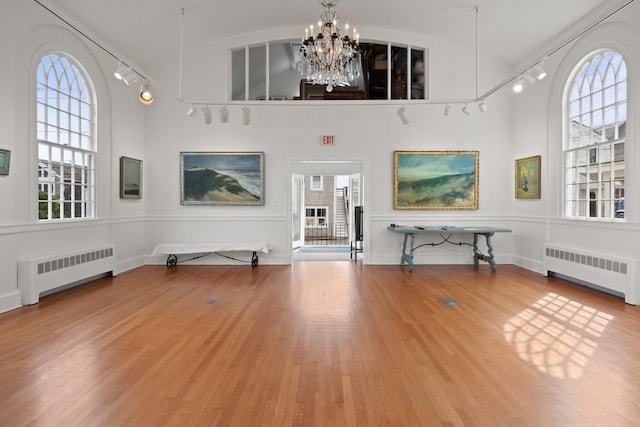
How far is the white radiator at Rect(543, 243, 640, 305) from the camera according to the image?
4430 millimetres

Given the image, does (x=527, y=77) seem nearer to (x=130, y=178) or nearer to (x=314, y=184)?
(x=130, y=178)

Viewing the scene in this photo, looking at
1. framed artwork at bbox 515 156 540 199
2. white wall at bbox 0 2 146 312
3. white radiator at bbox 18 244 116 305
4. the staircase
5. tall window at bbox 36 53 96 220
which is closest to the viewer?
white wall at bbox 0 2 146 312

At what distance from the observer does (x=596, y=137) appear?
17.7 ft

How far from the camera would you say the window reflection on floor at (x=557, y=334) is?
2.78 m

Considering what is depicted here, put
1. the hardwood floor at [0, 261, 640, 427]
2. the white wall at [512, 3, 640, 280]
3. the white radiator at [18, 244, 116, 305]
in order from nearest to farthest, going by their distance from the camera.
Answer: the hardwood floor at [0, 261, 640, 427]
the white radiator at [18, 244, 116, 305]
the white wall at [512, 3, 640, 280]

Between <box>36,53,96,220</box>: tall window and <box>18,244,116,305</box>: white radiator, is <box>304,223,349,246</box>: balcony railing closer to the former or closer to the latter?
<box>18,244,116,305</box>: white radiator

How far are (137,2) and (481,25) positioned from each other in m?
5.82

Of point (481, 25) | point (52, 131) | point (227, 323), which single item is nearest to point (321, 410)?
point (227, 323)

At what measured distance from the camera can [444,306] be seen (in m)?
4.36

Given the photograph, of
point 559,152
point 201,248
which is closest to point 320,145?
Answer: point 201,248

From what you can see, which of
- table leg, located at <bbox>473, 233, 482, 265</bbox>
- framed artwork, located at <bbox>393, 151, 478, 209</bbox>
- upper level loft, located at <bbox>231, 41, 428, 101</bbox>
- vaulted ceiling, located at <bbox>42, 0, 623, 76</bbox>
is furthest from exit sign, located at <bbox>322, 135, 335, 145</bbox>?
table leg, located at <bbox>473, 233, 482, 265</bbox>

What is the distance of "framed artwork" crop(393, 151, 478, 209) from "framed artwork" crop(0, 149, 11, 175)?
621 cm

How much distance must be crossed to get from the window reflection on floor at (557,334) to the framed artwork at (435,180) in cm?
312

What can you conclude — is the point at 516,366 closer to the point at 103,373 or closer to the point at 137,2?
the point at 103,373
